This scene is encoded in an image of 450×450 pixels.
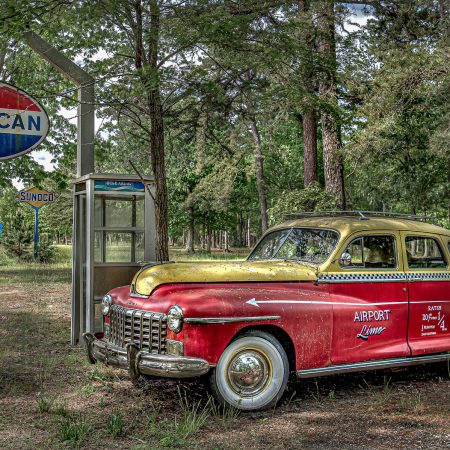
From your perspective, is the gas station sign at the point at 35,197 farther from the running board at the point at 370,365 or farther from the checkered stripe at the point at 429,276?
the running board at the point at 370,365

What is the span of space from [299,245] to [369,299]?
1.02 m

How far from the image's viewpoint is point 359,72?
14.8 metres

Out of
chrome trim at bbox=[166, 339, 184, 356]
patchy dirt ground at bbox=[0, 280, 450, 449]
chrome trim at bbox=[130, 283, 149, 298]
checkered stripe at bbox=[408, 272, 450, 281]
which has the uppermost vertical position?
checkered stripe at bbox=[408, 272, 450, 281]

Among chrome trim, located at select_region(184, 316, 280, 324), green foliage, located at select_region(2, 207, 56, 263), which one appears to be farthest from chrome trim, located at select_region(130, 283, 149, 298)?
green foliage, located at select_region(2, 207, 56, 263)

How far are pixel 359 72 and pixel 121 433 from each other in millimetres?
12286

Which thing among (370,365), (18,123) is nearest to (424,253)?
(370,365)

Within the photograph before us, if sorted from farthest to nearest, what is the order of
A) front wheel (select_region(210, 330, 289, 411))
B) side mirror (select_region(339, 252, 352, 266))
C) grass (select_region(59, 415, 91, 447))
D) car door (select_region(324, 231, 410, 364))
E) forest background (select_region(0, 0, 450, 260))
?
forest background (select_region(0, 0, 450, 260))
side mirror (select_region(339, 252, 352, 266))
car door (select_region(324, 231, 410, 364))
front wheel (select_region(210, 330, 289, 411))
grass (select_region(59, 415, 91, 447))

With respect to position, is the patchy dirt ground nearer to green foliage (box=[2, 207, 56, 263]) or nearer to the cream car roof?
the cream car roof

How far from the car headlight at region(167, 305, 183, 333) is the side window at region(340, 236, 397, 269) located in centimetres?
199

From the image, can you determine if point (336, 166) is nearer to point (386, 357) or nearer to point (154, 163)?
point (154, 163)

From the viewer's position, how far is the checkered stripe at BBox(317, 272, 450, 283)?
5.99 meters

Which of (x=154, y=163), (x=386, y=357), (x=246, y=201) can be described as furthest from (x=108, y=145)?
(x=246, y=201)

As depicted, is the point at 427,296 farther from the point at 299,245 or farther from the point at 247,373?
the point at 247,373

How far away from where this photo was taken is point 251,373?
5340mm
